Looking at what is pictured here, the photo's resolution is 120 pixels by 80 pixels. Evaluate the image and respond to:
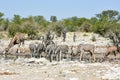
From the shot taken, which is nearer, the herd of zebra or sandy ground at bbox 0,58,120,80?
sandy ground at bbox 0,58,120,80

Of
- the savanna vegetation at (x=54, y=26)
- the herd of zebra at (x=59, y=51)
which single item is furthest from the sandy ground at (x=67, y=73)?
the savanna vegetation at (x=54, y=26)

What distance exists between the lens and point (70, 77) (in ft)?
58.7

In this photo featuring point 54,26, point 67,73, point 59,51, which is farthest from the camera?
point 54,26

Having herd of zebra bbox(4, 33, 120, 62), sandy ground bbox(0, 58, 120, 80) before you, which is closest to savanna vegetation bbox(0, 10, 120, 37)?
herd of zebra bbox(4, 33, 120, 62)

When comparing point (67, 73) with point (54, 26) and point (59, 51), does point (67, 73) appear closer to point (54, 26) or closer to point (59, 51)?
point (59, 51)

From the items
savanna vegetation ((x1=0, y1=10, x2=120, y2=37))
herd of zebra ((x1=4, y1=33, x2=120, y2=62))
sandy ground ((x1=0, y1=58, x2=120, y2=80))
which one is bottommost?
sandy ground ((x1=0, y1=58, x2=120, y2=80))

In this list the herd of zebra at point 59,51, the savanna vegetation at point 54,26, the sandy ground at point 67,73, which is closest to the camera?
the sandy ground at point 67,73

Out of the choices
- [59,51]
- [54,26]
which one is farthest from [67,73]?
[54,26]

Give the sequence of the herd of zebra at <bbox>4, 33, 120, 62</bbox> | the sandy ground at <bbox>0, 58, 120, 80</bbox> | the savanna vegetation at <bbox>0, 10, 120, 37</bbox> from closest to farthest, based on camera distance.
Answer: the sandy ground at <bbox>0, 58, 120, 80</bbox>
the herd of zebra at <bbox>4, 33, 120, 62</bbox>
the savanna vegetation at <bbox>0, 10, 120, 37</bbox>

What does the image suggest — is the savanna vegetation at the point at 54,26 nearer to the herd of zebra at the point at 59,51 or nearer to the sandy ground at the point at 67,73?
the herd of zebra at the point at 59,51

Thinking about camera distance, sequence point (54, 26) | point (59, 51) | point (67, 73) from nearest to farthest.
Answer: point (67, 73) → point (59, 51) → point (54, 26)

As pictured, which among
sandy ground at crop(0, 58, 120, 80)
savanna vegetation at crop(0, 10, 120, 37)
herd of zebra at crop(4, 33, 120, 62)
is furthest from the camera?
savanna vegetation at crop(0, 10, 120, 37)

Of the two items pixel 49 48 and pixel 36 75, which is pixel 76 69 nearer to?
pixel 36 75

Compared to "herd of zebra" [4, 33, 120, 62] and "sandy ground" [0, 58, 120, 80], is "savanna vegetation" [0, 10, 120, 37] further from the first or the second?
"sandy ground" [0, 58, 120, 80]
